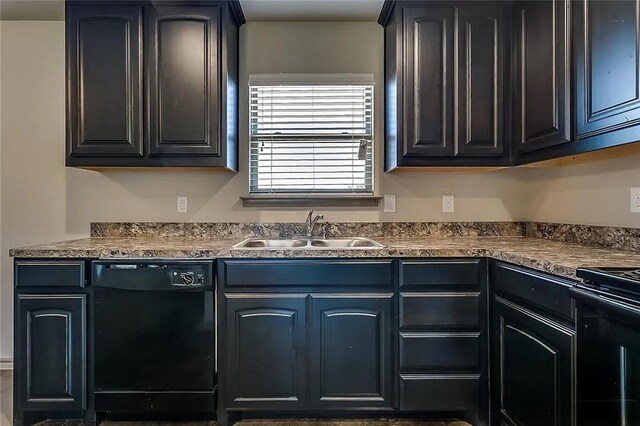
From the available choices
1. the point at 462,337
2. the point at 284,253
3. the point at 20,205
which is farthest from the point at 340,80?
the point at 20,205

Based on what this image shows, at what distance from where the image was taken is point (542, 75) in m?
1.95

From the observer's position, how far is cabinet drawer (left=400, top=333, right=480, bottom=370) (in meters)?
1.93

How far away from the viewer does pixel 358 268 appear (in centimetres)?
193

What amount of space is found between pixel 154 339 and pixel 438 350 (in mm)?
1468

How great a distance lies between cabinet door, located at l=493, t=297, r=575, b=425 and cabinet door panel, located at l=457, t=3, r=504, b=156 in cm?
109

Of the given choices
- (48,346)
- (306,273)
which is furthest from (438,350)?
(48,346)

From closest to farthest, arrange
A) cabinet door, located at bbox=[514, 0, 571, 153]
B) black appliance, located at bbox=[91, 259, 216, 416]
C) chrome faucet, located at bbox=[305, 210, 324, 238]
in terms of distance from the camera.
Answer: cabinet door, located at bbox=[514, 0, 571, 153] < black appliance, located at bbox=[91, 259, 216, 416] < chrome faucet, located at bbox=[305, 210, 324, 238]

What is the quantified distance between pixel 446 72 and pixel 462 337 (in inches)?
59.7

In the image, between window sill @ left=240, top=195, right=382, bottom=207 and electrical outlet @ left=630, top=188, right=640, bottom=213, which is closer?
electrical outlet @ left=630, top=188, right=640, bottom=213

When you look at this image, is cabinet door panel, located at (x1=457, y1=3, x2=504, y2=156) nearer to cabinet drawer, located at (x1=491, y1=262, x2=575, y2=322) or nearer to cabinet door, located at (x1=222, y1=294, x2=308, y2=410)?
cabinet drawer, located at (x1=491, y1=262, x2=575, y2=322)

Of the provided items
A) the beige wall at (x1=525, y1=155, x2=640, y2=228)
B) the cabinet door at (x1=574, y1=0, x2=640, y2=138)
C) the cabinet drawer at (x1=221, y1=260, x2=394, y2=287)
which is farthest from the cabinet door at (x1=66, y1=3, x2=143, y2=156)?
the beige wall at (x1=525, y1=155, x2=640, y2=228)

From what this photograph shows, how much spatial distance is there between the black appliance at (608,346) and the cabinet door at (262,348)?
1.19 meters

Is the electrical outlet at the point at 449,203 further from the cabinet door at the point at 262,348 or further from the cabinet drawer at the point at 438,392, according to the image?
the cabinet door at the point at 262,348

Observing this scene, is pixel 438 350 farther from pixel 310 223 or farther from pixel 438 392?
pixel 310 223
